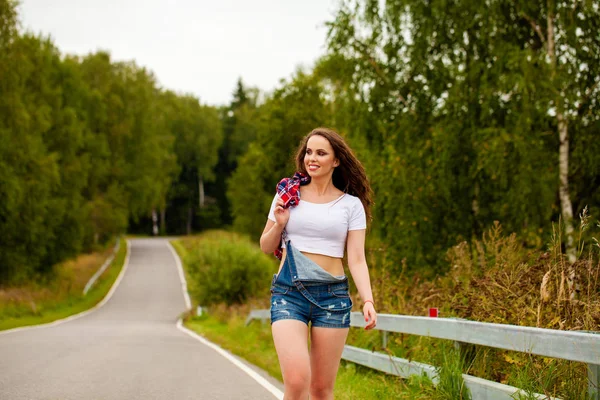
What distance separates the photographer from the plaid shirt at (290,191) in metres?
4.65

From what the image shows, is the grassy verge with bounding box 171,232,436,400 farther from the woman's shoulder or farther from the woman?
the woman's shoulder

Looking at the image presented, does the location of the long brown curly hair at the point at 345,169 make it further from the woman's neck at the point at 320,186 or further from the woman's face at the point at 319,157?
the woman's neck at the point at 320,186

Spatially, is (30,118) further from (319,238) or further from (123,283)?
(319,238)

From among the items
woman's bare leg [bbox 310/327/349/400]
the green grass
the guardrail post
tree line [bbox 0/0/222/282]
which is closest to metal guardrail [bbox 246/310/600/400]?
the guardrail post

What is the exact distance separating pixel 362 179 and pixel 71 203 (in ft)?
122

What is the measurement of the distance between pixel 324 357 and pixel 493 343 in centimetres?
153

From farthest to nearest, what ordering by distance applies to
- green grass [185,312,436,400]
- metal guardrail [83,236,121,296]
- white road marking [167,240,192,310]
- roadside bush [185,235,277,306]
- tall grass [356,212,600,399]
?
metal guardrail [83,236,121,296] < white road marking [167,240,192,310] < roadside bush [185,235,277,306] < green grass [185,312,436,400] < tall grass [356,212,600,399]

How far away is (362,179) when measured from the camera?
5.05 meters

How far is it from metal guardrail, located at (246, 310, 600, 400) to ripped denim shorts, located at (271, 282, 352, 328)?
1242 mm

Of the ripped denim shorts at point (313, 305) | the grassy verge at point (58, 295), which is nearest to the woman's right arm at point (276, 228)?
the ripped denim shorts at point (313, 305)

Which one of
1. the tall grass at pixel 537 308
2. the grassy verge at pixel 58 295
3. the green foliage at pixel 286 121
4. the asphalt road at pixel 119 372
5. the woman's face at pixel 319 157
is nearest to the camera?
the woman's face at pixel 319 157

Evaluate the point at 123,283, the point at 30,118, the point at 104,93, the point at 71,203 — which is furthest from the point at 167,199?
the point at 30,118

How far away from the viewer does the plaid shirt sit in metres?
4.65

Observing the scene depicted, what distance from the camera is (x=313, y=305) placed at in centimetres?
452
